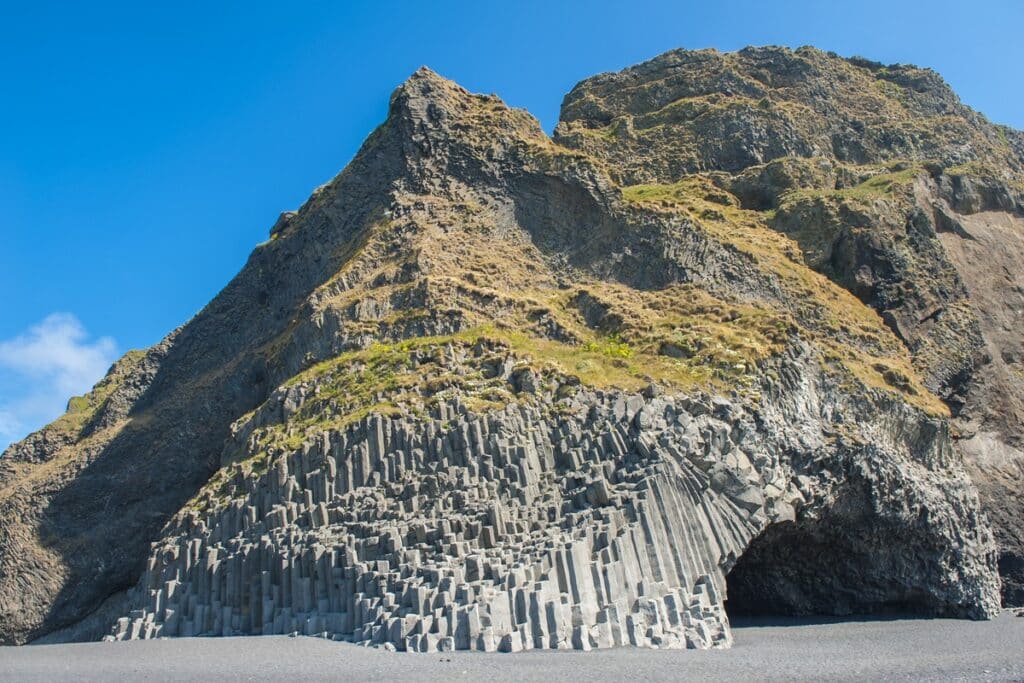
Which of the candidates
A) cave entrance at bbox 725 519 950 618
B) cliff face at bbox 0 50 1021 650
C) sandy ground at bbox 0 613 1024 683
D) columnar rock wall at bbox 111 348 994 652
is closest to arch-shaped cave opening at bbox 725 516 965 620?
cave entrance at bbox 725 519 950 618

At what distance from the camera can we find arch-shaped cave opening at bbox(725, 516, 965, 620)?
88.8ft

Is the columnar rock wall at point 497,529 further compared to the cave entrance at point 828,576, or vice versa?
the cave entrance at point 828,576

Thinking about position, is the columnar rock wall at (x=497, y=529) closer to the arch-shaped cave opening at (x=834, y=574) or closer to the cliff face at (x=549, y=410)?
the cliff face at (x=549, y=410)

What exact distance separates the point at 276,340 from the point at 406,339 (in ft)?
32.6

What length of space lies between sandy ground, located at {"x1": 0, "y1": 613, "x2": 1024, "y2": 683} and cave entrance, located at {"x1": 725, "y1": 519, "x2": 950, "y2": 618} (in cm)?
433

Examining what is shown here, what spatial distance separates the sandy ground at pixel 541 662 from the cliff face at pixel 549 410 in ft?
4.08

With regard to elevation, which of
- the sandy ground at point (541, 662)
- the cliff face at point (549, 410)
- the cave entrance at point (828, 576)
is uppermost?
the cliff face at point (549, 410)

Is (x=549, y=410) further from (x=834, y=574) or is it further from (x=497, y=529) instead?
(x=834, y=574)

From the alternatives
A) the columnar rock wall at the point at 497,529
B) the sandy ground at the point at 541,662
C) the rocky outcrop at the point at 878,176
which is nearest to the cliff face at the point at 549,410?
the columnar rock wall at the point at 497,529

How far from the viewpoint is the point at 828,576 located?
28.5 m

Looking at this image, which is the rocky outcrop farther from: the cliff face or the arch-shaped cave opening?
the arch-shaped cave opening

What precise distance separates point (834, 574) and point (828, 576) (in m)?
0.22

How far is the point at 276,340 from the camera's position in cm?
3838

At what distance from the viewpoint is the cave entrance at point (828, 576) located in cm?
2717
